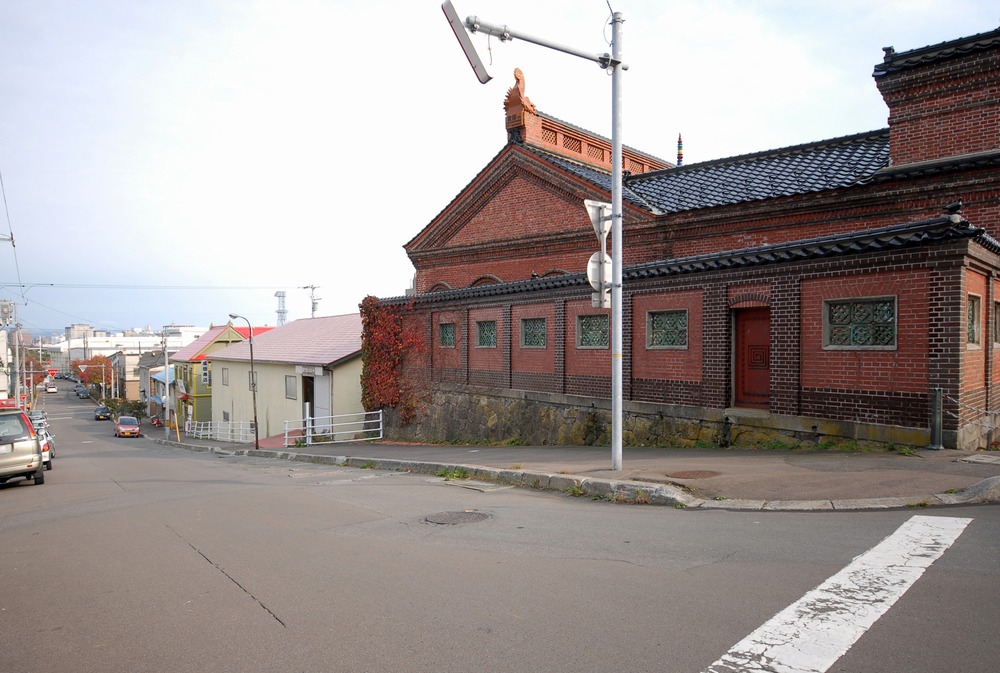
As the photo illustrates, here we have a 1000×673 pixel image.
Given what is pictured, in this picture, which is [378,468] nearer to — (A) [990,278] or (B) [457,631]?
(B) [457,631]

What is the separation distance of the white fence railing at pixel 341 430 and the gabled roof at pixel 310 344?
2524 millimetres

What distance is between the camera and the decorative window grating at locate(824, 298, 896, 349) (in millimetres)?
10883

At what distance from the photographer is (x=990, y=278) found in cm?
1133

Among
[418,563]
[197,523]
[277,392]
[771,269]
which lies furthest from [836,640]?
[277,392]

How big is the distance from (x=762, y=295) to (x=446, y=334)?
38.9 feet

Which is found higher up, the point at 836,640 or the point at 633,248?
the point at 633,248

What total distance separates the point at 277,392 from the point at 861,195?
29108 mm

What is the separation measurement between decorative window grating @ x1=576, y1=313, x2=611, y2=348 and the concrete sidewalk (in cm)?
388

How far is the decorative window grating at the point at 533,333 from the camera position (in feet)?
60.2

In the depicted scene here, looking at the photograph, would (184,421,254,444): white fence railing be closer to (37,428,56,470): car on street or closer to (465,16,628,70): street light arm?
(37,428,56,470): car on street

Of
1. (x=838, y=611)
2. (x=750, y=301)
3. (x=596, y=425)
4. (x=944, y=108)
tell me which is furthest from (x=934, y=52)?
(x=838, y=611)

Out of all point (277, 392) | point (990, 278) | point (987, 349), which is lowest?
point (277, 392)

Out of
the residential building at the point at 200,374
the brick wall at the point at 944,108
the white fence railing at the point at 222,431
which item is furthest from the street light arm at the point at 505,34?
the residential building at the point at 200,374

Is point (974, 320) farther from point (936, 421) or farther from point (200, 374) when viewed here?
point (200, 374)
